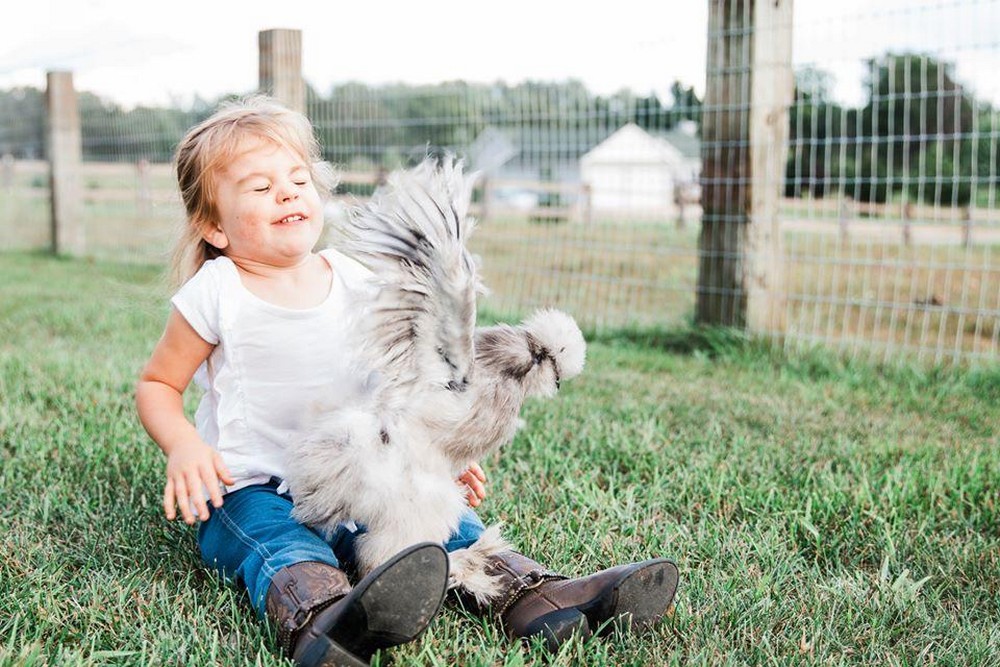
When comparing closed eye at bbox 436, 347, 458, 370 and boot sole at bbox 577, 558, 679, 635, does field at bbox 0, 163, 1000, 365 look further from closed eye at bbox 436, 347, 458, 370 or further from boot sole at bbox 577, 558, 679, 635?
closed eye at bbox 436, 347, 458, 370

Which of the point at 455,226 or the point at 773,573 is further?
the point at 773,573

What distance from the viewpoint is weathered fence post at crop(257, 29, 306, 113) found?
6.03 m

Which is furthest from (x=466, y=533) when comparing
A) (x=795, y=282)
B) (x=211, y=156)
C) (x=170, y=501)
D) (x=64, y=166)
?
(x=64, y=166)

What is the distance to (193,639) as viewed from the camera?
1.67m

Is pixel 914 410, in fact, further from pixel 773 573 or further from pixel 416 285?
pixel 416 285

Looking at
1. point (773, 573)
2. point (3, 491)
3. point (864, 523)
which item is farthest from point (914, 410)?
point (3, 491)

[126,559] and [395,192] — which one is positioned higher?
[395,192]

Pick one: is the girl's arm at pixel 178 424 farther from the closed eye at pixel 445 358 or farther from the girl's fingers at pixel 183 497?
the closed eye at pixel 445 358

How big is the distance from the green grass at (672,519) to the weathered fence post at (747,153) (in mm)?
576

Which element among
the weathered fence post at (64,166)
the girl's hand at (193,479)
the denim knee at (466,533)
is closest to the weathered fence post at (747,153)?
the denim knee at (466,533)

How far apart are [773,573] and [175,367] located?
1.36 m

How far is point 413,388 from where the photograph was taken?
1.70 metres

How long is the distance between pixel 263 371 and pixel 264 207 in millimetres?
354

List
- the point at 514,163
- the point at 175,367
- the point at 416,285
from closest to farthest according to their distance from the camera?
the point at 416,285
the point at 175,367
the point at 514,163
